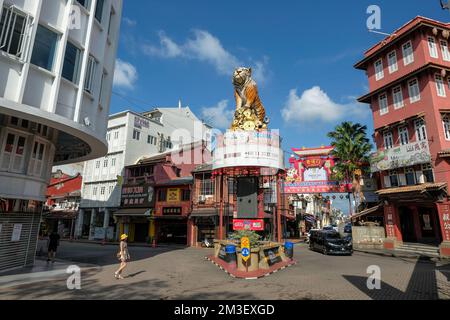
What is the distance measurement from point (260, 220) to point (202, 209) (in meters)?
14.3

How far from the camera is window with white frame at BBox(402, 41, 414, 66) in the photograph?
24.7 metres

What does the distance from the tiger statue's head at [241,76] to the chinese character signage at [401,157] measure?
49.6 ft

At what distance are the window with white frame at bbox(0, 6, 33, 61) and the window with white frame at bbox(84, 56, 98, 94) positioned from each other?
2837mm

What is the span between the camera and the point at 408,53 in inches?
986

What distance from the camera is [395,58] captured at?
86.6ft

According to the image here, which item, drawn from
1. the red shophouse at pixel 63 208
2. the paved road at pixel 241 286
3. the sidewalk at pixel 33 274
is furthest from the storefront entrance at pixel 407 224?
the red shophouse at pixel 63 208

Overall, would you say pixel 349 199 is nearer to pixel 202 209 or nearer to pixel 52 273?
pixel 202 209

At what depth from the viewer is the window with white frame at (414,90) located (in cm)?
2377

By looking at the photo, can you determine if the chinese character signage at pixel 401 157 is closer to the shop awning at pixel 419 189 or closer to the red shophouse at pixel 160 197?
the shop awning at pixel 419 189

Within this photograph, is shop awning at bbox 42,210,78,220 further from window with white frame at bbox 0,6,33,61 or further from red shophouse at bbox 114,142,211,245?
window with white frame at bbox 0,6,33,61

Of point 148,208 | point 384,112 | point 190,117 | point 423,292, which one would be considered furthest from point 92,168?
point 423,292

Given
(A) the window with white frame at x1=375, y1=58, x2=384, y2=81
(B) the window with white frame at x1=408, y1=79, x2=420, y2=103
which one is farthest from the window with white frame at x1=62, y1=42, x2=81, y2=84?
(A) the window with white frame at x1=375, y1=58, x2=384, y2=81

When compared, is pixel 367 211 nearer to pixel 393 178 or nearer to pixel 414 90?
pixel 393 178

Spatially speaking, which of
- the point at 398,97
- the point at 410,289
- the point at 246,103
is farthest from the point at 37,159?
the point at 398,97
